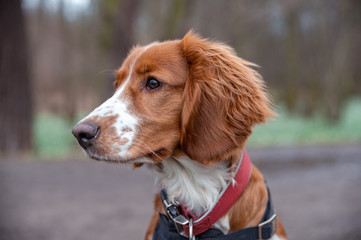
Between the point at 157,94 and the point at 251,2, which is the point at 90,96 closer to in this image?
the point at 251,2

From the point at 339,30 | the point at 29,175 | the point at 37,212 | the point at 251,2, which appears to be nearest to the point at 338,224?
the point at 37,212

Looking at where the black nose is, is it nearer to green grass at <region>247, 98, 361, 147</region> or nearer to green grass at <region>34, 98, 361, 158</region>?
green grass at <region>34, 98, 361, 158</region>

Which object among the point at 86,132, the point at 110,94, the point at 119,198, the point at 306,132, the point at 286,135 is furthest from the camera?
the point at 306,132

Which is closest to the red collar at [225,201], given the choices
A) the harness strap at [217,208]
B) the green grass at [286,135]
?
the harness strap at [217,208]

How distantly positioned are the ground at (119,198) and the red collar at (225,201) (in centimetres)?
260

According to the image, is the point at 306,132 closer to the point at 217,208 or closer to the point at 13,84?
the point at 13,84

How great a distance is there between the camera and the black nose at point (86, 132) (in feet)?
7.50

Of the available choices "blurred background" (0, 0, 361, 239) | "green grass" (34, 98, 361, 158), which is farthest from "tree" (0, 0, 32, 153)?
"green grass" (34, 98, 361, 158)

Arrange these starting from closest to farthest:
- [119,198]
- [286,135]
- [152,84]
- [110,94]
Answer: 1. [152,84]
2. [119,198]
3. [110,94]
4. [286,135]

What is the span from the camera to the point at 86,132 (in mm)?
2297

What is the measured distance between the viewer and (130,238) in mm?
4855

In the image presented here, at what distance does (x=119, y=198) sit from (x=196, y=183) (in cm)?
409

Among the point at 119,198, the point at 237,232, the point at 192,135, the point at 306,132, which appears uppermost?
the point at 192,135

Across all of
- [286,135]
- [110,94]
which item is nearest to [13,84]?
[110,94]
